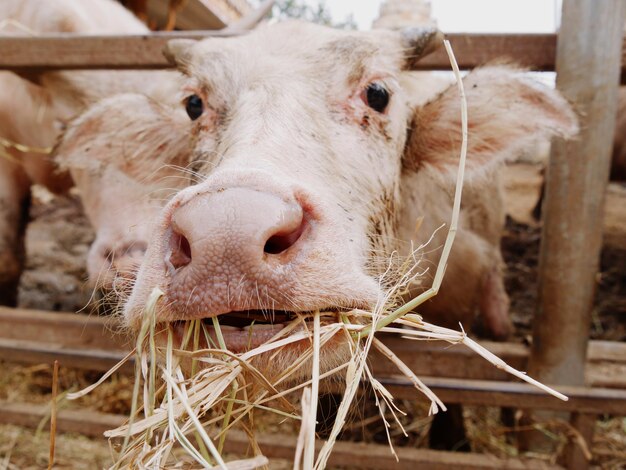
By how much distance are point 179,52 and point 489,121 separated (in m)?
1.43

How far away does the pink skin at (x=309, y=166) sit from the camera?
1.22 metres

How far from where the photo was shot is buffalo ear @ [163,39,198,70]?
7.94 feet

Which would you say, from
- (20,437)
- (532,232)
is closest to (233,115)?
(20,437)

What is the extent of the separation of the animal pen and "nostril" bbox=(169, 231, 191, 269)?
1.08 m

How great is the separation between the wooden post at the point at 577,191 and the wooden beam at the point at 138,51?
6.9 inches

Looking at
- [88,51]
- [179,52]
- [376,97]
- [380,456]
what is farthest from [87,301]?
[376,97]

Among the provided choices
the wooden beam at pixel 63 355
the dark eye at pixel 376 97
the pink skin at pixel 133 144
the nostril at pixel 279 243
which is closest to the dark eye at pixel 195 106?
the pink skin at pixel 133 144

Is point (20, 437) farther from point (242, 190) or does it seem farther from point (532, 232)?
point (532, 232)

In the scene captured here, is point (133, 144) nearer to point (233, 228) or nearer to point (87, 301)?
point (233, 228)

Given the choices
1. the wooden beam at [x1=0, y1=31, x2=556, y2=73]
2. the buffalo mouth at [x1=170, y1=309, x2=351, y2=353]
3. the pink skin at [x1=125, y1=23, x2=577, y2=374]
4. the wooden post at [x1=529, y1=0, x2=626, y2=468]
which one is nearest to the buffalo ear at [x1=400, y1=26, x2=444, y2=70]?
the pink skin at [x1=125, y1=23, x2=577, y2=374]

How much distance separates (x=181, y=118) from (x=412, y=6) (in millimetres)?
3680

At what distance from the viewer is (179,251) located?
131 cm

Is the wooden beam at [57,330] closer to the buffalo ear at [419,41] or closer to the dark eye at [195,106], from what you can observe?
the dark eye at [195,106]

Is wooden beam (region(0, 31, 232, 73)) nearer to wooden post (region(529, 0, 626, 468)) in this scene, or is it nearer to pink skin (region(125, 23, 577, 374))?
pink skin (region(125, 23, 577, 374))
